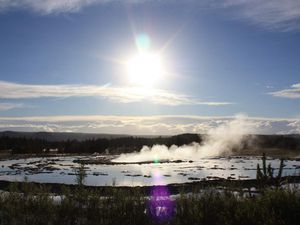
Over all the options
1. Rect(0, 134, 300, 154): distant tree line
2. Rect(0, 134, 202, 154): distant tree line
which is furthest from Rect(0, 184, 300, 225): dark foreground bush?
Rect(0, 134, 202, 154): distant tree line

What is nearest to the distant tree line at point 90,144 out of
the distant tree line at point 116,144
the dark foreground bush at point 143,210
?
the distant tree line at point 116,144

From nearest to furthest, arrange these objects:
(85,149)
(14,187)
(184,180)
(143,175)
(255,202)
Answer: (255,202) < (14,187) < (184,180) < (143,175) < (85,149)

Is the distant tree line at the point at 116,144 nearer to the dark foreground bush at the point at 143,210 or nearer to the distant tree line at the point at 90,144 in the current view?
the distant tree line at the point at 90,144

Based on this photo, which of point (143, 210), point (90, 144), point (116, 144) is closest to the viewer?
point (143, 210)

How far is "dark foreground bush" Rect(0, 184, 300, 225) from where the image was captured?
44.0ft

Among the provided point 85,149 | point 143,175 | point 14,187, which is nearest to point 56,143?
point 85,149

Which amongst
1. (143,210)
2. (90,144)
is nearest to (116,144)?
(90,144)

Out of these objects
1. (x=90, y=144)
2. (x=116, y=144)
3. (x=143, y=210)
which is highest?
(x=116, y=144)

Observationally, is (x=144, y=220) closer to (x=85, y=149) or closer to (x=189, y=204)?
(x=189, y=204)

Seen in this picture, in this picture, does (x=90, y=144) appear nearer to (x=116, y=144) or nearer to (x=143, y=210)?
(x=116, y=144)

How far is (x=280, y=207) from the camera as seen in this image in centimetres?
1387

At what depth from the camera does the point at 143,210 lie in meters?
14.9

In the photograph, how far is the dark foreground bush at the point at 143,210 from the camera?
1340cm

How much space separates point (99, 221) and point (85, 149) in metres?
97.4
